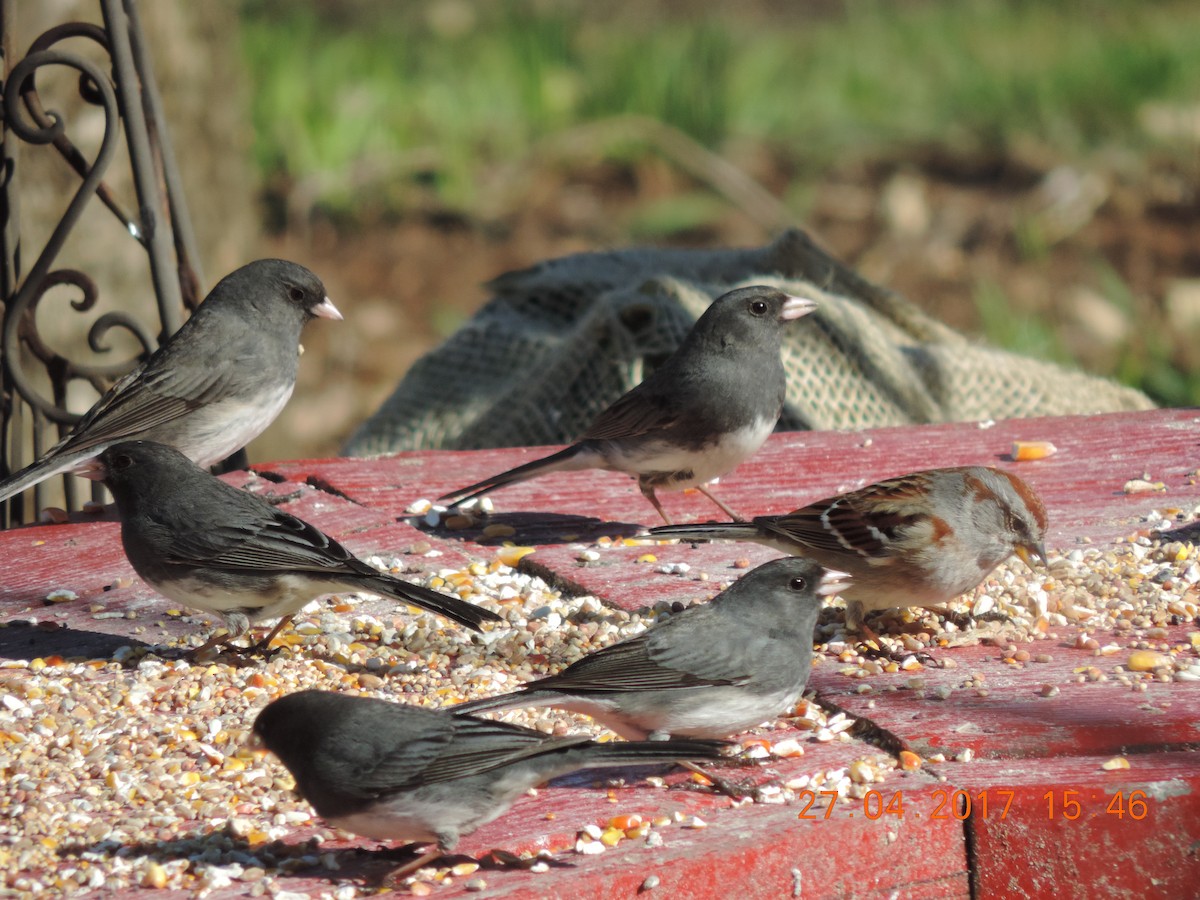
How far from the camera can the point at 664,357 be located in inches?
223

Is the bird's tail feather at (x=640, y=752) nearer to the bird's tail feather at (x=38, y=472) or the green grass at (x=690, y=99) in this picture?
the bird's tail feather at (x=38, y=472)

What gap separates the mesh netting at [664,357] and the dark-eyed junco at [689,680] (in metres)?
2.66

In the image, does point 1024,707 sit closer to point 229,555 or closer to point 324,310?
point 229,555

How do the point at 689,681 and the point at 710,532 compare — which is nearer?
the point at 689,681

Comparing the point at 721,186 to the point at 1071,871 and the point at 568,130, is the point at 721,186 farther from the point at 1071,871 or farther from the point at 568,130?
the point at 1071,871

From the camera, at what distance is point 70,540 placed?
424 centimetres

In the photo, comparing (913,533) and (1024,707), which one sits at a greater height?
(913,533)

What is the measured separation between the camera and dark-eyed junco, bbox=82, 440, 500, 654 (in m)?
3.41

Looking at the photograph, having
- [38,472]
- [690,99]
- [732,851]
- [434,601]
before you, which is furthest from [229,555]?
[690,99]

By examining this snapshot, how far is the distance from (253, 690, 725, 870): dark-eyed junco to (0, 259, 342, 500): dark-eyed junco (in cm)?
183

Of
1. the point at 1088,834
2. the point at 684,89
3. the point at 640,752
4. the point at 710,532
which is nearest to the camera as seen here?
the point at 640,752

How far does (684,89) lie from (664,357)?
3836mm

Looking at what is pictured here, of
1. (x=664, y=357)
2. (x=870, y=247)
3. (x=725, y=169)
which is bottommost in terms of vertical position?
(x=664, y=357)

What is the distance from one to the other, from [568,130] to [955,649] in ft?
20.7
